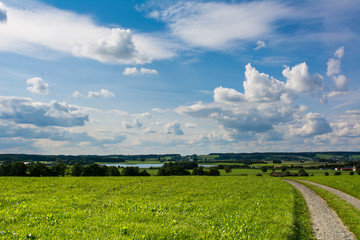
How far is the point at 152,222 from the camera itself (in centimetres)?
1266

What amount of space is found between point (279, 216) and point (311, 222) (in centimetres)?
231

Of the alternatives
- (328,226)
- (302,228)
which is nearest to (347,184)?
(328,226)

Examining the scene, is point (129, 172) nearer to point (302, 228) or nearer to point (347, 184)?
point (347, 184)

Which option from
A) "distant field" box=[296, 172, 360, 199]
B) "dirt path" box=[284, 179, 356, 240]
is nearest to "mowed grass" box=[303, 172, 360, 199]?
"distant field" box=[296, 172, 360, 199]

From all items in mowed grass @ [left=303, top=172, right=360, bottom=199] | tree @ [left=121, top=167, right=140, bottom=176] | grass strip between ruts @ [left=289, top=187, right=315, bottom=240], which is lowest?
tree @ [left=121, top=167, right=140, bottom=176]

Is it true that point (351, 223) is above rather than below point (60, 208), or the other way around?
below

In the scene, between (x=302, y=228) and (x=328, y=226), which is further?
(x=328, y=226)

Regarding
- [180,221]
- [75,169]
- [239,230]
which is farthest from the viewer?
[75,169]

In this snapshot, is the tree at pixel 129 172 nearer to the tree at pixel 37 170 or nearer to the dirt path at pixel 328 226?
the tree at pixel 37 170

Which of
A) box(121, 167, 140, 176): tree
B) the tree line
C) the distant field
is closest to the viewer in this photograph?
the distant field

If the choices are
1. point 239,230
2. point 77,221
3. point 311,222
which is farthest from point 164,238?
point 311,222

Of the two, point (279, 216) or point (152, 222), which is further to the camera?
point (279, 216)

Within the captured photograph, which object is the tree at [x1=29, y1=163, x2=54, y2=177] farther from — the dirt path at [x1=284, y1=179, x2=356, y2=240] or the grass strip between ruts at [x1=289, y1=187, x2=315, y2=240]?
the grass strip between ruts at [x1=289, y1=187, x2=315, y2=240]

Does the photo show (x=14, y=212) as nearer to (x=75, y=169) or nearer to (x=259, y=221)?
(x=259, y=221)
